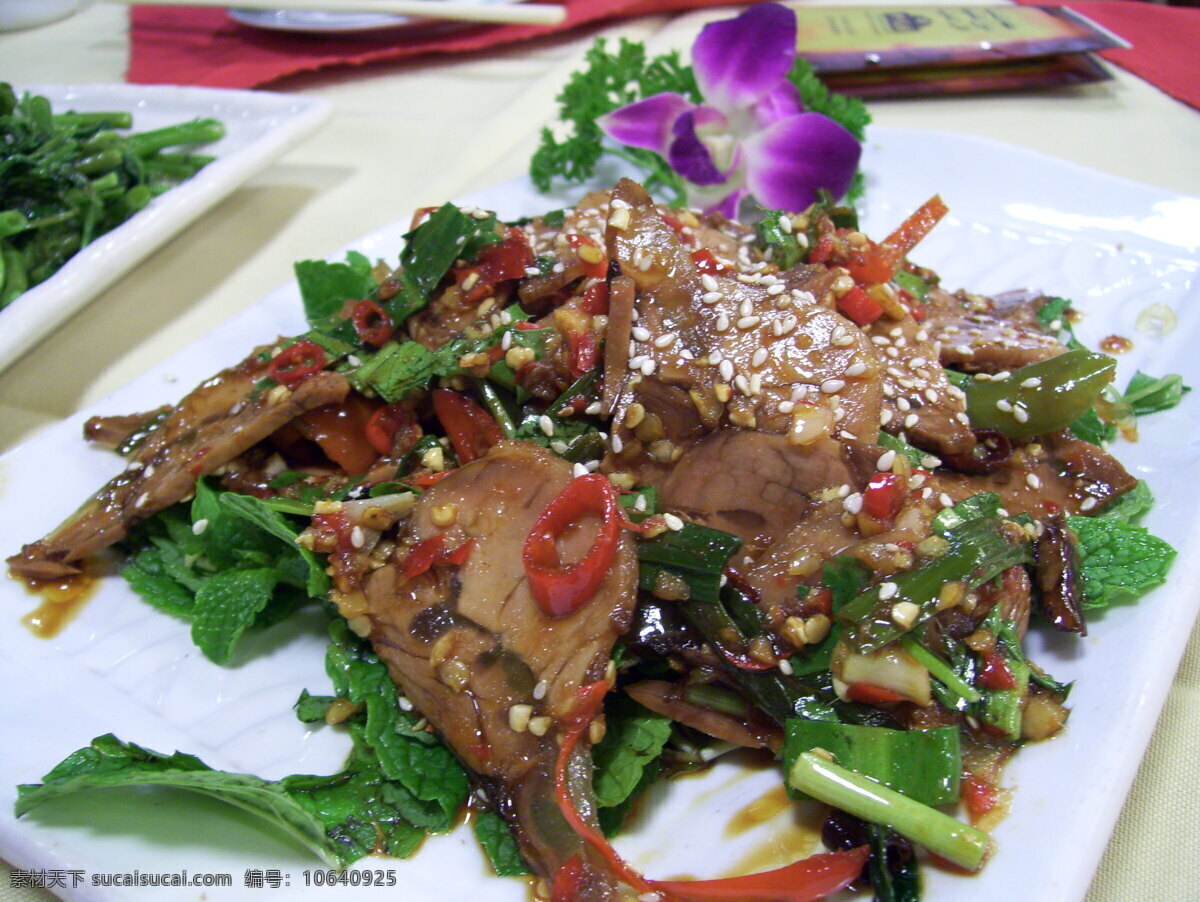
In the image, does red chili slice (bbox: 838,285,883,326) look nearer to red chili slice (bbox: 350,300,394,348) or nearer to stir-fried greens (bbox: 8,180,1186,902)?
stir-fried greens (bbox: 8,180,1186,902)

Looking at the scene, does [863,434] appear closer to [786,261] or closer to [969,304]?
[786,261]

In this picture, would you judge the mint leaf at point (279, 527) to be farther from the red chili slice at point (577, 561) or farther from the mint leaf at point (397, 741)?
the red chili slice at point (577, 561)

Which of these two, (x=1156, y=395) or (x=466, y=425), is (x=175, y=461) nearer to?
(x=466, y=425)

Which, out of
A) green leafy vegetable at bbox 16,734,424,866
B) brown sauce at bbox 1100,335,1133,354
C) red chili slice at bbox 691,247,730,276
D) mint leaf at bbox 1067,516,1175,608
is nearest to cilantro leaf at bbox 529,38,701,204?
red chili slice at bbox 691,247,730,276

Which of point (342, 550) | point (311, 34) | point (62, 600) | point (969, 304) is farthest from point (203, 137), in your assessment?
point (969, 304)

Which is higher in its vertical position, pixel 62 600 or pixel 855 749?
pixel 855 749

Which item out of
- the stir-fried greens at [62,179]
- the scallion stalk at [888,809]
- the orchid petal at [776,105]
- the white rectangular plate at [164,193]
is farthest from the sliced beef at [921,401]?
the stir-fried greens at [62,179]
